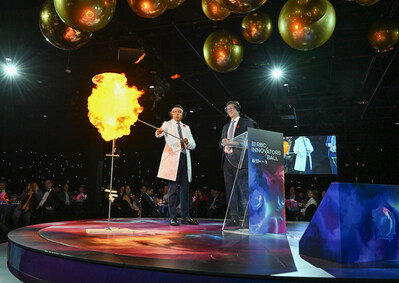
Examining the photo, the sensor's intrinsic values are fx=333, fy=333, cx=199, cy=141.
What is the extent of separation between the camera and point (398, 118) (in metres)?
14.2

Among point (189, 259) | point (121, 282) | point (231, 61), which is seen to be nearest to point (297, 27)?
point (231, 61)

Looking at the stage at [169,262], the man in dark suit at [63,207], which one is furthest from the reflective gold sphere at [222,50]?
the man in dark suit at [63,207]

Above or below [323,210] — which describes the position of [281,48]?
above

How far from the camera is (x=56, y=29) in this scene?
4195mm

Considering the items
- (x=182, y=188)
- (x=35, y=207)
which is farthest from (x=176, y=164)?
(x=35, y=207)

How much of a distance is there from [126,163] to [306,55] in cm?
1418

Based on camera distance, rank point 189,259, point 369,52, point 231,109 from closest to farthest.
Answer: point 189,259, point 231,109, point 369,52

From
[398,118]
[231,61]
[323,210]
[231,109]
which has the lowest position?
[323,210]

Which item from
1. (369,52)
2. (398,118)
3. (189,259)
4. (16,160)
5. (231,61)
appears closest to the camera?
(189,259)

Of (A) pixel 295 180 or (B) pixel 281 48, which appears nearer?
(B) pixel 281 48

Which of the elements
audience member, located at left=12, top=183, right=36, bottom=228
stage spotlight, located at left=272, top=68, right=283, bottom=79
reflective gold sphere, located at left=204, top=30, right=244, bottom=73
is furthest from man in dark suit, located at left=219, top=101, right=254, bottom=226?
stage spotlight, located at left=272, top=68, right=283, bottom=79

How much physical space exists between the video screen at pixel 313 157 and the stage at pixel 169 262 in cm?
1102

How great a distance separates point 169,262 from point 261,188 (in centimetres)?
186

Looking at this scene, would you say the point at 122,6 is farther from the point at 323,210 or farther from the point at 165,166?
the point at 323,210
